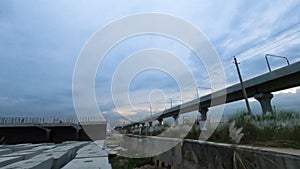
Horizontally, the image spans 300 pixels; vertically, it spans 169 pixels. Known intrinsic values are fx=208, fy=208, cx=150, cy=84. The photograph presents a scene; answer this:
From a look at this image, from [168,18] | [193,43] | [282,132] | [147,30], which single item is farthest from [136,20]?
[282,132]

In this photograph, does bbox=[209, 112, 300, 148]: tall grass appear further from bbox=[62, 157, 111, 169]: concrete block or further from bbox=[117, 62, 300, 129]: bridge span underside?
bbox=[117, 62, 300, 129]: bridge span underside

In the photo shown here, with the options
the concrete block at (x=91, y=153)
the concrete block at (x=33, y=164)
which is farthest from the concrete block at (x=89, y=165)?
the concrete block at (x=91, y=153)

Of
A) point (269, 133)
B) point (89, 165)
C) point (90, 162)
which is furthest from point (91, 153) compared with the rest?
point (269, 133)

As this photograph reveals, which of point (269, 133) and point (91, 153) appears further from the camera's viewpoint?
point (91, 153)

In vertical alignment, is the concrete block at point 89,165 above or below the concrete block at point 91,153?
below

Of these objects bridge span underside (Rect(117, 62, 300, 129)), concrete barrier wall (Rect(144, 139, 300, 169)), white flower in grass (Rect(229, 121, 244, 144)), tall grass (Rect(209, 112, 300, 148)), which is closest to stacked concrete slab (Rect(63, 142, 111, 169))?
concrete barrier wall (Rect(144, 139, 300, 169))

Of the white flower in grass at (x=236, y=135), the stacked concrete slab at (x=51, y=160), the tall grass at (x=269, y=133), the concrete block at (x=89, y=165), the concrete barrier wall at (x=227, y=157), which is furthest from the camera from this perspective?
the concrete block at (x=89, y=165)

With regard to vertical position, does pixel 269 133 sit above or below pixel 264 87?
below

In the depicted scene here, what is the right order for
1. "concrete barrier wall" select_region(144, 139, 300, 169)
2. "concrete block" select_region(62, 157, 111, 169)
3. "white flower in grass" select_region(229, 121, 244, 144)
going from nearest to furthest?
1. "concrete barrier wall" select_region(144, 139, 300, 169)
2. "white flower in grass" select_region(229, 121, 244, 144)
3. "concrete block" select_region(62, 157, 111, 169)

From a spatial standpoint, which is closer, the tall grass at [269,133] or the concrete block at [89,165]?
the tall grass at [269,133]

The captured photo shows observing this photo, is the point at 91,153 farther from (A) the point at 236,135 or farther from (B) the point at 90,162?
(A) the point at 236,135

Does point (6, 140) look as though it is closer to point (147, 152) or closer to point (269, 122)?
point (147, 152)

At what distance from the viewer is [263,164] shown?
2.08 metres

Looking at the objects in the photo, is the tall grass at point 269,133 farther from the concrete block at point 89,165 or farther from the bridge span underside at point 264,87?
the bridge span underside at point 264,87
